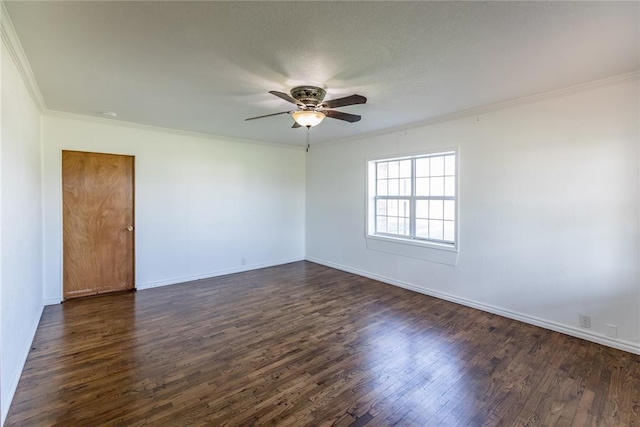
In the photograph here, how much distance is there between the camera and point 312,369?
99.7 inches

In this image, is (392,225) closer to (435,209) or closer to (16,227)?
(435,209)

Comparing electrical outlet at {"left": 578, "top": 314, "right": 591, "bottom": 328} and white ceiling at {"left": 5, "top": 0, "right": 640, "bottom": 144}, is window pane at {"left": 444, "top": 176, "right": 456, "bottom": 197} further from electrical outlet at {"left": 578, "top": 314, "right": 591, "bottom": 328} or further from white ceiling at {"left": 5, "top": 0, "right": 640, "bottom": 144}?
electrical outlet at {"left": 578, "top": 314, "right": 591, "bottom": 328}

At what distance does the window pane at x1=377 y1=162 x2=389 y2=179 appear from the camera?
520cm

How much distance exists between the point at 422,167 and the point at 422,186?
293 mm

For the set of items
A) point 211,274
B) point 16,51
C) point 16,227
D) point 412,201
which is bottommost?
point 211,274

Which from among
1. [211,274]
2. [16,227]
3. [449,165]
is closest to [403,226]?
[449,165]

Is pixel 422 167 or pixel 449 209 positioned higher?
pixel 422 167

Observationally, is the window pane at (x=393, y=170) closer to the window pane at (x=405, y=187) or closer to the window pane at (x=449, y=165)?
the window pane at (x=405, y=187)

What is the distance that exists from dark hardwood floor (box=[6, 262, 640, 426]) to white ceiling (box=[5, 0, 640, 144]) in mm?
2532

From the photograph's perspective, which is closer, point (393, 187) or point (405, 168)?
point (405, 168)

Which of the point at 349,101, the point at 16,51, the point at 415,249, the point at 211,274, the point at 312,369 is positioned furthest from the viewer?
the point at 211,274

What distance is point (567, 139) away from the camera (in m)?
3.12

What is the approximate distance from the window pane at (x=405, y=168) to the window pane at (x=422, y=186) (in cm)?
22

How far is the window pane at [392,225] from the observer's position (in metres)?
5.06
